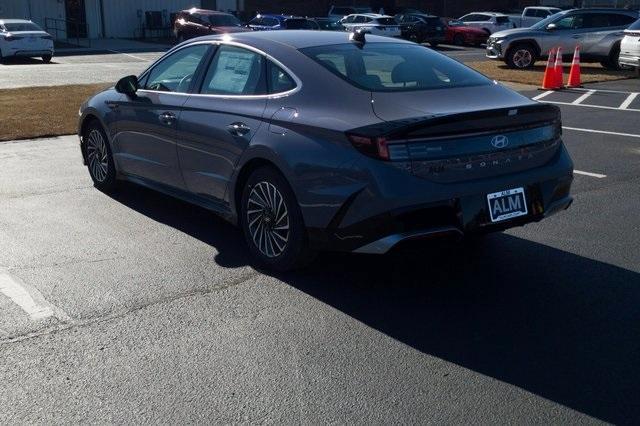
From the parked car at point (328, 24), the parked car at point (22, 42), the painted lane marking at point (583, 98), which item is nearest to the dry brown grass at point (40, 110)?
the painted lane marking at point (583, 98)

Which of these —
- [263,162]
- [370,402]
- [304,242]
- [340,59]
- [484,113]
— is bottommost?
[370,402]

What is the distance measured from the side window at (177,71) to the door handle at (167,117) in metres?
0.22

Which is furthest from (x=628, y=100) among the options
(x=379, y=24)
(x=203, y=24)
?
(x=203, y=24)

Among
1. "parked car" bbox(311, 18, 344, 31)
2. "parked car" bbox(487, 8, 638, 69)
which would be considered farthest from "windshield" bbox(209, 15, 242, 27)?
"parked car" bbox(487, 8, 638, 69)

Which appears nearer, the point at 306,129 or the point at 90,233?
the point at 306,129

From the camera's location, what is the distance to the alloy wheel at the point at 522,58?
21.4m

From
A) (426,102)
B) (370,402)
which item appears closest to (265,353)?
(370,402)

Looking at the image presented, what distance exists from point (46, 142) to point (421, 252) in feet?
22.2

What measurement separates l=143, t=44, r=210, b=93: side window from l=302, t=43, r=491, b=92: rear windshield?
1177 millimetres

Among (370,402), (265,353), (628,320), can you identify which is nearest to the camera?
(370,402)

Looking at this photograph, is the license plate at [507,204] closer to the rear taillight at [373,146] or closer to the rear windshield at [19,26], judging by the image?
the rear taillight at [373,146]

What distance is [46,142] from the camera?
1054 cm

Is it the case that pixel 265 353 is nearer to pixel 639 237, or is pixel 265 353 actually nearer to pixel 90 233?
pixel 90 233

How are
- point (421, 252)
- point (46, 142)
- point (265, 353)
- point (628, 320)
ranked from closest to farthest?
point (265, 353)
point (628, 320)
point (421, 252)
point (46, 142)
